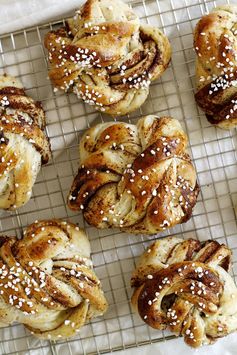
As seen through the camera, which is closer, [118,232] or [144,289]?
[144,289]

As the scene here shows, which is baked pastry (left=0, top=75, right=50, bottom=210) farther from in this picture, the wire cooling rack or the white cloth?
the white cloth

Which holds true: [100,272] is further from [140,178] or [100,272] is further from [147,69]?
[147,69]

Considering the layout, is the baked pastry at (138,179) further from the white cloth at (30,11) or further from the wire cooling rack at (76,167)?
the white cloth at (30,11)

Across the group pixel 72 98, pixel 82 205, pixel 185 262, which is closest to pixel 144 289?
pixel 185 262

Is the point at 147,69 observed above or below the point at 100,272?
above

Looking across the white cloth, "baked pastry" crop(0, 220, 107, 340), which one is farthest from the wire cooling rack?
"baked pastry" crop(0, 220, 107, 340)

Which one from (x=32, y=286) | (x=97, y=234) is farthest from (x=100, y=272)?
(x=32, y=286)

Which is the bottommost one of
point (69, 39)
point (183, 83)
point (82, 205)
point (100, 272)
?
point (100, 272)
